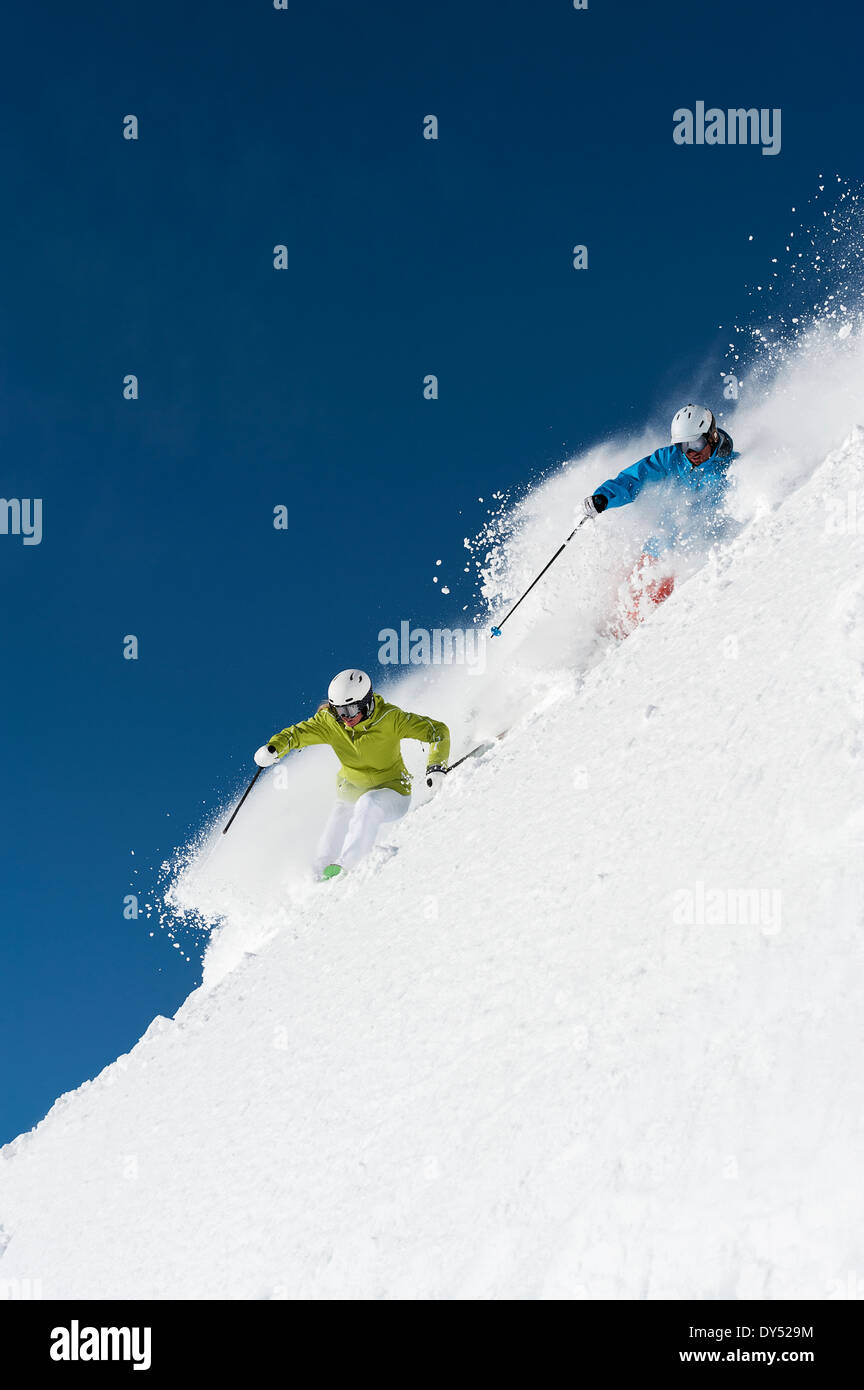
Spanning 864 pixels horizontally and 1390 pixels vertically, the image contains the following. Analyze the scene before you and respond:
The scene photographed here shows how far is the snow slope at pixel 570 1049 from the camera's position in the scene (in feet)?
8.94

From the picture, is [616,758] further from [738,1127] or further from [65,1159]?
[65,1159]

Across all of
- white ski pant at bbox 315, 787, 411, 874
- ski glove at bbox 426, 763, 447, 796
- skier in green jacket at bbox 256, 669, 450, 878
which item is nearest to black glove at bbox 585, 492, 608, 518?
skier in green jacket at bbox 256, 669, 450, 878

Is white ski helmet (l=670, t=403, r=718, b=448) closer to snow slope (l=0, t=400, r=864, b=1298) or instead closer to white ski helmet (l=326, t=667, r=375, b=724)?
snow slope (l=0, t=400, r=864, b=1298)

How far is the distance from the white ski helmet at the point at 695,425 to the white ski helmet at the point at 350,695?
4.12m

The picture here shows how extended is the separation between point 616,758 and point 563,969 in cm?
180

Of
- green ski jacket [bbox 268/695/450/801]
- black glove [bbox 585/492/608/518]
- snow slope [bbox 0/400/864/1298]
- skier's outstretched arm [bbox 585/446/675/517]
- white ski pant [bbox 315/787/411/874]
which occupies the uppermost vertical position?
skier's outstretched arm [bbox 585/446/675/517]

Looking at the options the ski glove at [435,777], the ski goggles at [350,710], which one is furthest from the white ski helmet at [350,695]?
the ski glove at [435,777]

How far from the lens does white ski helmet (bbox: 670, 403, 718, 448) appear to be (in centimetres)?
973

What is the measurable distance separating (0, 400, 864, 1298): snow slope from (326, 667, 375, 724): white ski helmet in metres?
2.55

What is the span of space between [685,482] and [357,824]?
496 cm

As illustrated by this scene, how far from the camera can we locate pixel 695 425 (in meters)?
9.73

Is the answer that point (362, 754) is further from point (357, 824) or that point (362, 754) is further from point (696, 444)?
point (696, 444)

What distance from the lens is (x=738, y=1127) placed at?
276cm
